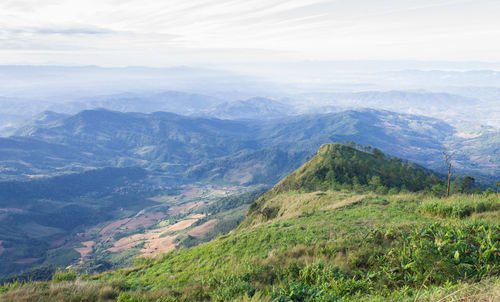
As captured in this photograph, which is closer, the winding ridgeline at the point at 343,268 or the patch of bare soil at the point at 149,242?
the winding ridgeline at the point at 343,268

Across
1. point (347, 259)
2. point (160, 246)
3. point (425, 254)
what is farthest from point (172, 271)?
point (160, 246)

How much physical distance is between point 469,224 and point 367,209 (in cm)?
1020

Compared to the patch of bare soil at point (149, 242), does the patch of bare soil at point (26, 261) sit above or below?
below

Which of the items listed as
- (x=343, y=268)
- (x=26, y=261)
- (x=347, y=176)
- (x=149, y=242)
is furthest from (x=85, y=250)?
→ (x=343, y=268)

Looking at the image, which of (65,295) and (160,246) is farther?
(160,246)

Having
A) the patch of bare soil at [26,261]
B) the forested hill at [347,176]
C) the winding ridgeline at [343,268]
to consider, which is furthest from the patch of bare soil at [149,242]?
the winding ridgeline at [343,268]

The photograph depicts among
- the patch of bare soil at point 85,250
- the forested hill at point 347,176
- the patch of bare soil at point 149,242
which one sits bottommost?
the patch of bare soil at point 85,250

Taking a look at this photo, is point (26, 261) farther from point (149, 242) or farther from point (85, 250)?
point (149, 242)

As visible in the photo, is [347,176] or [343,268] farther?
[347,176]

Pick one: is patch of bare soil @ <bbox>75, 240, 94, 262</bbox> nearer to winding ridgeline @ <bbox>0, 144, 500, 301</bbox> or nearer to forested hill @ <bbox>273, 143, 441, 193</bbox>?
forested hill @ <bbox>273, 143, 441, 193</bbox>

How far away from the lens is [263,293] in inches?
332

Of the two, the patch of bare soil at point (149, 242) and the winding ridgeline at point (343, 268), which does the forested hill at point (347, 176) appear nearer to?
the winding ridgeline at point (343, 268)

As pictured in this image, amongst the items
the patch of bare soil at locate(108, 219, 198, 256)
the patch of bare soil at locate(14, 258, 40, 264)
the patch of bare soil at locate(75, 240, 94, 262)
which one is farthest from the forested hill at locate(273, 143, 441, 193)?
the patch of bare soil at locate(14, 258, 40, 264)

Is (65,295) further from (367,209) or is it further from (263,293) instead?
(367,209)
